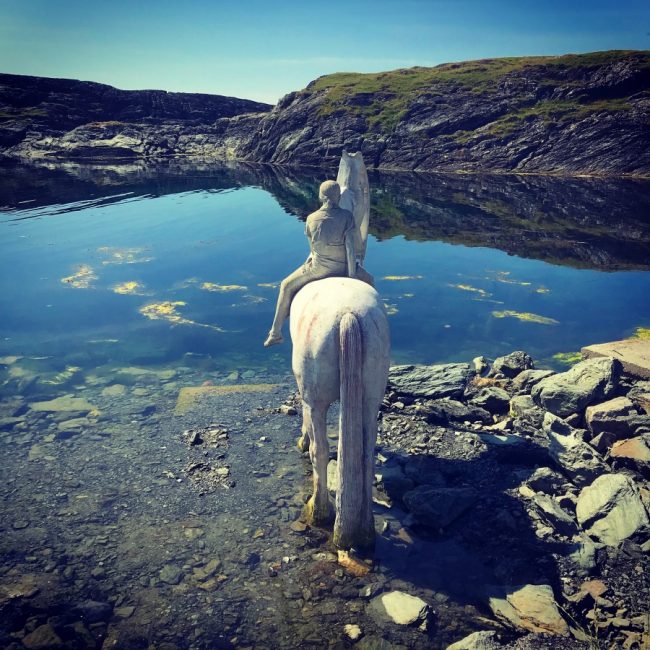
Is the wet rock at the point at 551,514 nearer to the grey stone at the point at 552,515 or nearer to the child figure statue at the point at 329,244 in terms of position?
the grey stone at the point at 552,515

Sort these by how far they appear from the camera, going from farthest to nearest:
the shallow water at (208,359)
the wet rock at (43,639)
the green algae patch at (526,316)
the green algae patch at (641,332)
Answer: the green algae patch at (526,316)
the green algae patch at (641,332)
the shallow water at (208,359)
the wet rock at (43,639)

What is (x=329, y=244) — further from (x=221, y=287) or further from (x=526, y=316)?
(x=221, y=287)

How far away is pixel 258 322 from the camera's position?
58.4ft

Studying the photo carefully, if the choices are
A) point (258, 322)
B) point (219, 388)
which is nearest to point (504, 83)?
point (258, 322)

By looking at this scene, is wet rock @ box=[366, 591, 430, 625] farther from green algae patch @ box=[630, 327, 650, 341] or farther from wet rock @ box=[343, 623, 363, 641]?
green algae patch @ box=[630, 327, 650, 341]

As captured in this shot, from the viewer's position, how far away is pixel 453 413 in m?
11.0

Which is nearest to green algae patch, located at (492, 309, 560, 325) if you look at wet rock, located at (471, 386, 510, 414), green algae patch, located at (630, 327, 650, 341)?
green algae patch, located at (630, 327, 650, 341)

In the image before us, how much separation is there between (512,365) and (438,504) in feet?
19.9

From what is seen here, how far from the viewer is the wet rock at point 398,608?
20.6ft

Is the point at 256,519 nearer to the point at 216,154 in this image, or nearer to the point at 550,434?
the point at 550,434

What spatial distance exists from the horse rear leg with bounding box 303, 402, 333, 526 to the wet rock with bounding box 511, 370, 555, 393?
239 inches

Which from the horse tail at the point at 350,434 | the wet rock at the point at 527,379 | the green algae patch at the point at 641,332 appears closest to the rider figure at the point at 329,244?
the horse tail at the point at 350,434

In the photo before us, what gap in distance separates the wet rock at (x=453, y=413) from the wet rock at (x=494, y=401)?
0.68 feet

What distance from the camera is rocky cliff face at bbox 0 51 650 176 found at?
2320 inches
